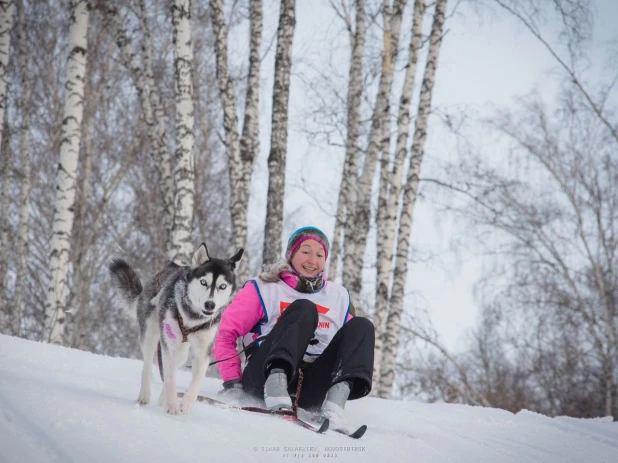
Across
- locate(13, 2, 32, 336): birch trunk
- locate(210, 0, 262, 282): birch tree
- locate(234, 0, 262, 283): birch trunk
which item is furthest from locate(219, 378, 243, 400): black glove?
locate(13, 2, 32, 336): birch trunk

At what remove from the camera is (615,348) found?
13.9m

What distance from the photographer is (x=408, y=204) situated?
8844mm

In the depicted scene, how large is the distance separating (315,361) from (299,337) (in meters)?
0.34

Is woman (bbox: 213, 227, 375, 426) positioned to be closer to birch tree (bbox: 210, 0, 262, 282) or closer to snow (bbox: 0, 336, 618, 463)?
snow (bbox: 0, 336, 618, 463)

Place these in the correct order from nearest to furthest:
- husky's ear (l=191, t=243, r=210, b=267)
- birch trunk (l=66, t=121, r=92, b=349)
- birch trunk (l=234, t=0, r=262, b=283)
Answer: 1. husky's ear (l=191, t=243, r=210, b=267)
2. birch trunk (l=234, t=0, r=262, b=283)
3. birch trunk (l=66, t=121, r=92, b=349)

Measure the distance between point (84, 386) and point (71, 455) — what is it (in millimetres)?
1175

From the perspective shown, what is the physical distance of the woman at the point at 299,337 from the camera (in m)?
3.04

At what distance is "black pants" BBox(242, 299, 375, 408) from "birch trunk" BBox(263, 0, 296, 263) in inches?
144

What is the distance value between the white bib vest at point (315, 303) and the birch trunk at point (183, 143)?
344 cm

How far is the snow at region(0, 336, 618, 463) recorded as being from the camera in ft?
6.11

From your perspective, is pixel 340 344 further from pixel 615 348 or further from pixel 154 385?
pixel 615 348

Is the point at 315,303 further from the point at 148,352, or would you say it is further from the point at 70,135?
the point at 70,135

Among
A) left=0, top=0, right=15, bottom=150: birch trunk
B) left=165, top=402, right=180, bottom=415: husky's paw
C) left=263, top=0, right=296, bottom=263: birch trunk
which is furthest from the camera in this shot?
left=263, top=0, right=296, bottom=263: birch trunk

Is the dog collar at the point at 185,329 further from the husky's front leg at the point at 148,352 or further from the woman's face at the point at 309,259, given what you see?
the woman's face at the point at 309,259
